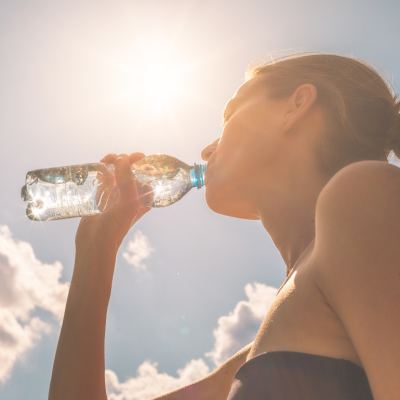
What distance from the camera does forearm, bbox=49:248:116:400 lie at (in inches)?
73.8

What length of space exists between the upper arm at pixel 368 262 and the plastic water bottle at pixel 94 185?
250 cm

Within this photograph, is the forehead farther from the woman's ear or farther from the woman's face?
the woman's ear

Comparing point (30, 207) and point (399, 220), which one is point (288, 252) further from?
point (30, 207)

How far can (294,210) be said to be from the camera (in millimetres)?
1650

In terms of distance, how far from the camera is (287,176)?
169cm

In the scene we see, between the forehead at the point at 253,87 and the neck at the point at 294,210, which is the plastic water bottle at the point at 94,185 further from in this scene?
the neck at the point at 294,210

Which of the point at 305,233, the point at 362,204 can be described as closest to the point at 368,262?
the point at 362,204

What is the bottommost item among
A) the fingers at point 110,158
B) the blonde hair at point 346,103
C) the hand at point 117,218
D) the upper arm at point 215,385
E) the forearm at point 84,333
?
the upper arm at point 215,385

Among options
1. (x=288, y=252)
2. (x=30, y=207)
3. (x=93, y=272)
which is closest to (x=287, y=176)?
(x=288, y=252)

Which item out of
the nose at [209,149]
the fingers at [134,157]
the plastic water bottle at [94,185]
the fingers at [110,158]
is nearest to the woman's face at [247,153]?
the nose at [209,149]

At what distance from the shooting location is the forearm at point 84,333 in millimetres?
1874

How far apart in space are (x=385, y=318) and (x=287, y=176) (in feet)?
3.51

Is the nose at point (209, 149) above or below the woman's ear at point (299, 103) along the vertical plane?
below

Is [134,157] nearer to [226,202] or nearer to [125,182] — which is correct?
[125,182]
